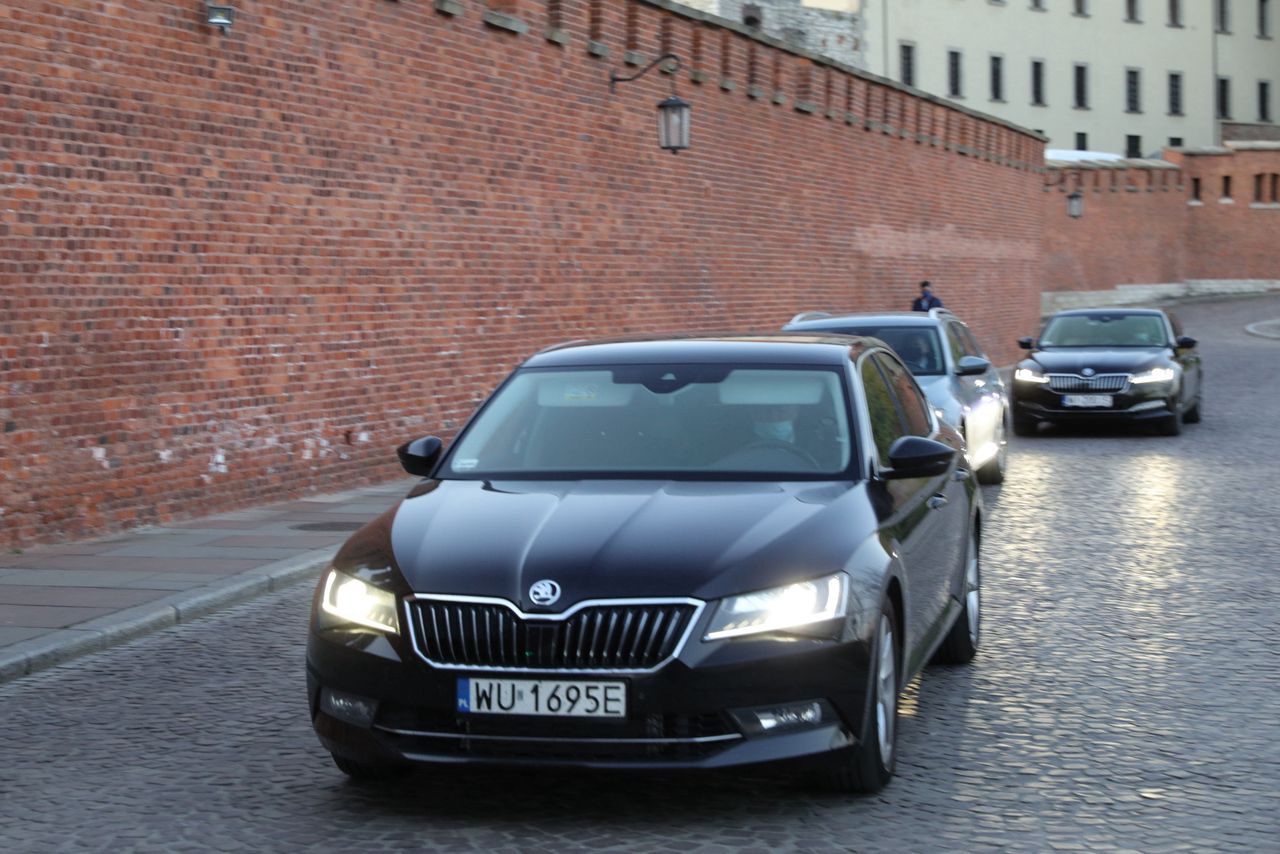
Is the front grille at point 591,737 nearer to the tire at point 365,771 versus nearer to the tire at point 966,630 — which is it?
the tire at point 365,771

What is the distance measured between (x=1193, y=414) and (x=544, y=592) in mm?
18796

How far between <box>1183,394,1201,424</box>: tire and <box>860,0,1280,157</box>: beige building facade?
50.4m

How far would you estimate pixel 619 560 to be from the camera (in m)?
5.19

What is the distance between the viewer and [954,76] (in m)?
75.6

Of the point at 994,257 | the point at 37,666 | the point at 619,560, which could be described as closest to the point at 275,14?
the point at 37,666

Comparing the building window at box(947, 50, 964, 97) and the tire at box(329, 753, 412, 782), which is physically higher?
the building window at box(947, 50, 964, 97)

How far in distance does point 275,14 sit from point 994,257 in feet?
88.8

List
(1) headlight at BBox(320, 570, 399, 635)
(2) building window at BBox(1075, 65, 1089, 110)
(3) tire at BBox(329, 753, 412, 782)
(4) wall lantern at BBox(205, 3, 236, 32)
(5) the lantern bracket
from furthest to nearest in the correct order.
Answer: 1. (2) building window at BBox(1075, 65, 1089, 110)
2. (5) the lantern bracket
3. (4) wall lantern at BBox(205, 3, 236, 32)
4. (3) tire at BBox(329, 753, 412, 782)
5. (1) headlight at BBox(320, 570, 399, 635)

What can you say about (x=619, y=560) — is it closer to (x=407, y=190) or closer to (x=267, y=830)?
(x=267, y=830)

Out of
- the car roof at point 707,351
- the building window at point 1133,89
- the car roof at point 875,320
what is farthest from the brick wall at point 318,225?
the building window at point 1133,89

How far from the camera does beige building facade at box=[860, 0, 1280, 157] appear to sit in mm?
74125

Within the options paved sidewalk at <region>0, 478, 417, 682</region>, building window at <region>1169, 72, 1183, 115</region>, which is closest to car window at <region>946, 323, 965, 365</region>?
paved sidewalk at <region>0, 478, 417, 682</region>

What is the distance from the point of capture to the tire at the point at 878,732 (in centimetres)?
530

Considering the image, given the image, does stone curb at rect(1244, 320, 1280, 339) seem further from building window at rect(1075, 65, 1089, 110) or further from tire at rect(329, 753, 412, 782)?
tire at rect(329, 753, 412, 782)
